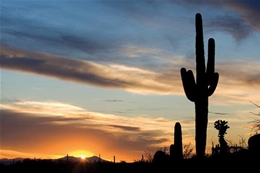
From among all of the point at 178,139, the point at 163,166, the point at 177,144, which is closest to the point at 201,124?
the point at 178,139

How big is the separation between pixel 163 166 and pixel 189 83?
16.0 ft

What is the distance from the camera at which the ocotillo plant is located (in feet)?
72.0

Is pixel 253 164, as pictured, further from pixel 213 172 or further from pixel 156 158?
pixel 156 158

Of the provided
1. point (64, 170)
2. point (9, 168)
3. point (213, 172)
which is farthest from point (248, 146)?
point (9, 168)

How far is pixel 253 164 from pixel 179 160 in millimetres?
3348

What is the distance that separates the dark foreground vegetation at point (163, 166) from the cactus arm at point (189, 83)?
2.70 meters

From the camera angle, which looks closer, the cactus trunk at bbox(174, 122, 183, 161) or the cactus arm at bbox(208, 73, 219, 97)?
the cactus arm at bbox(208, 73, 219, 97)

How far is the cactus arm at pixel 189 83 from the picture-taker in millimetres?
21941

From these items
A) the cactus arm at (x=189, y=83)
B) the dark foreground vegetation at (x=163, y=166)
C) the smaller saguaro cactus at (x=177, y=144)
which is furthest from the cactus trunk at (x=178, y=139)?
the cactus arm at (x=189, y=83)

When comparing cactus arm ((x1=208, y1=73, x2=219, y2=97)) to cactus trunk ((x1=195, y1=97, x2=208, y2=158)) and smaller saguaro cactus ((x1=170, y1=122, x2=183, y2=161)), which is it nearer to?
cactus trunk ((x1=195, y1=97, x2=208, y2=158))

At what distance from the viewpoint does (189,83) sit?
22.0 metres

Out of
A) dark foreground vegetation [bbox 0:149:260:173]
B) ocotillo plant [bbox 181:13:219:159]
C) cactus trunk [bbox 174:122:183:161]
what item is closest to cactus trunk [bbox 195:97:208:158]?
ocotillo plant [bbox 181:13:219:159]

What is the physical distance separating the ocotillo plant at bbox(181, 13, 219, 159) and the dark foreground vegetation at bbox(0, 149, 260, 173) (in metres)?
1.08

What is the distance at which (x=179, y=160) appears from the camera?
23.4 m
